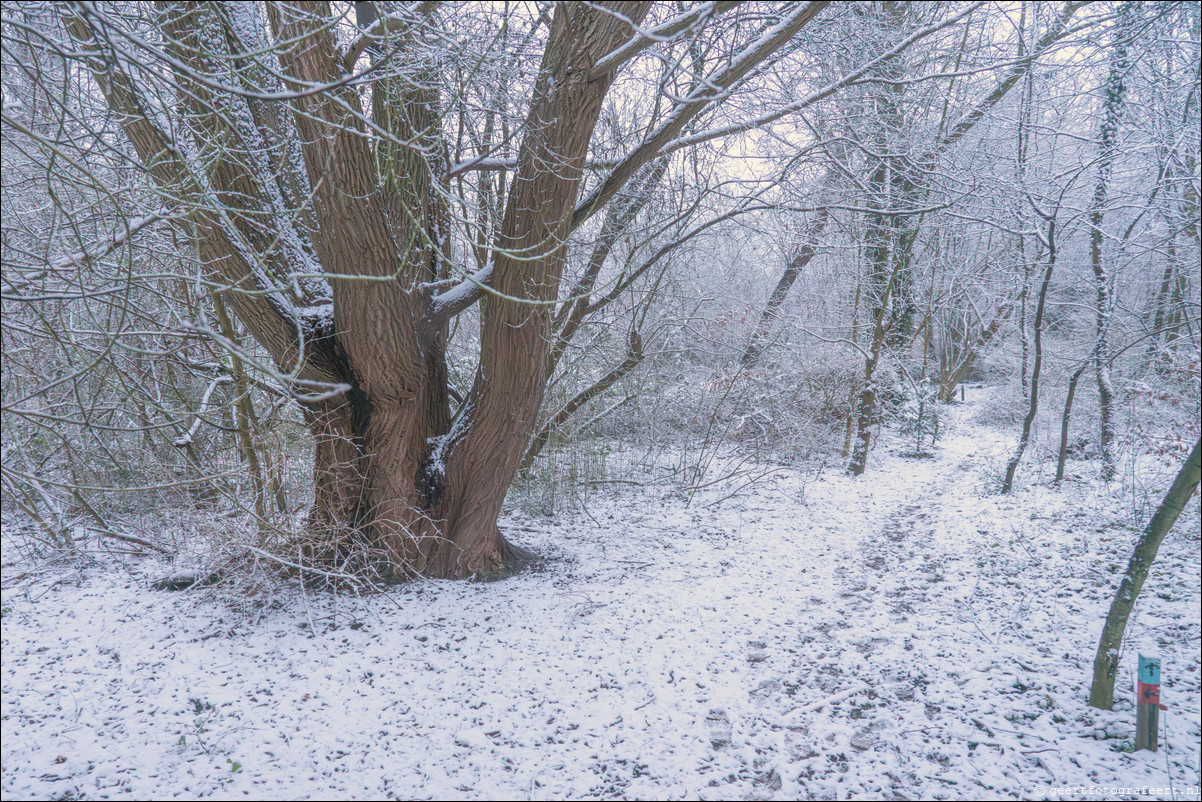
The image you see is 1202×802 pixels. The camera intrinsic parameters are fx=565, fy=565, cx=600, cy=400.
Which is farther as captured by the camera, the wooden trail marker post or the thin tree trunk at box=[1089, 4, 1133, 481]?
the thin tree trunk at box=[1089, 4, 1133, 481]

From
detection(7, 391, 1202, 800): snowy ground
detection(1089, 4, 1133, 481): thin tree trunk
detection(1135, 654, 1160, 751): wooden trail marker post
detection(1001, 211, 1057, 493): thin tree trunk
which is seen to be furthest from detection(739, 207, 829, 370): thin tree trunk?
detection(1135, 654, 1160, 751): wooden trail marker post

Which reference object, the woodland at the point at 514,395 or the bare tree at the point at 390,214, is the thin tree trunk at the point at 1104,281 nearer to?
the woodland at the point at 514,395

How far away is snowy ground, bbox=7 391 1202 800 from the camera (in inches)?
103

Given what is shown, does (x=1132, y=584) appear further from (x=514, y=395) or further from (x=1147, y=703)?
(x=514, y=395)

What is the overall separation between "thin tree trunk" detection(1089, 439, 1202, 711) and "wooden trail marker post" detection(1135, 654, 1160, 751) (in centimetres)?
23

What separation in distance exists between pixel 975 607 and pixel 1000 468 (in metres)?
5.00

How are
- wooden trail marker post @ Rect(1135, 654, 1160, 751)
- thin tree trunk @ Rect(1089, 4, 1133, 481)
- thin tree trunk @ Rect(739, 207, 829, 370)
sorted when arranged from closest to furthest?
wooden trail marker post @ Rect(1135, 654, 1160, 751) < thin tree trunk @ Rect(1089, 4, 1133, 481) < thin tree trunk @ Rect(739, 207, 829, 370)

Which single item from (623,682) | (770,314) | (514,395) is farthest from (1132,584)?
(770,314)

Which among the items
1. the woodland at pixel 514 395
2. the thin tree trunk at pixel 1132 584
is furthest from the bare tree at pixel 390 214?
the thin tree trunk at pixel 1132 584

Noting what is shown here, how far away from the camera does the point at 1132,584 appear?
278 cm

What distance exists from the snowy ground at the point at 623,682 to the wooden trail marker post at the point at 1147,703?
0.08m

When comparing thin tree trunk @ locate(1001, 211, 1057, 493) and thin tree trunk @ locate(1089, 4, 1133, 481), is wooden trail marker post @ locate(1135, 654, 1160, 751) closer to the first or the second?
thin tree trunk @ locate(1089, 4, 1133, 481)

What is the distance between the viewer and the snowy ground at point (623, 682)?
2615 millimetres

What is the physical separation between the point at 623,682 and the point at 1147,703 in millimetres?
2525
